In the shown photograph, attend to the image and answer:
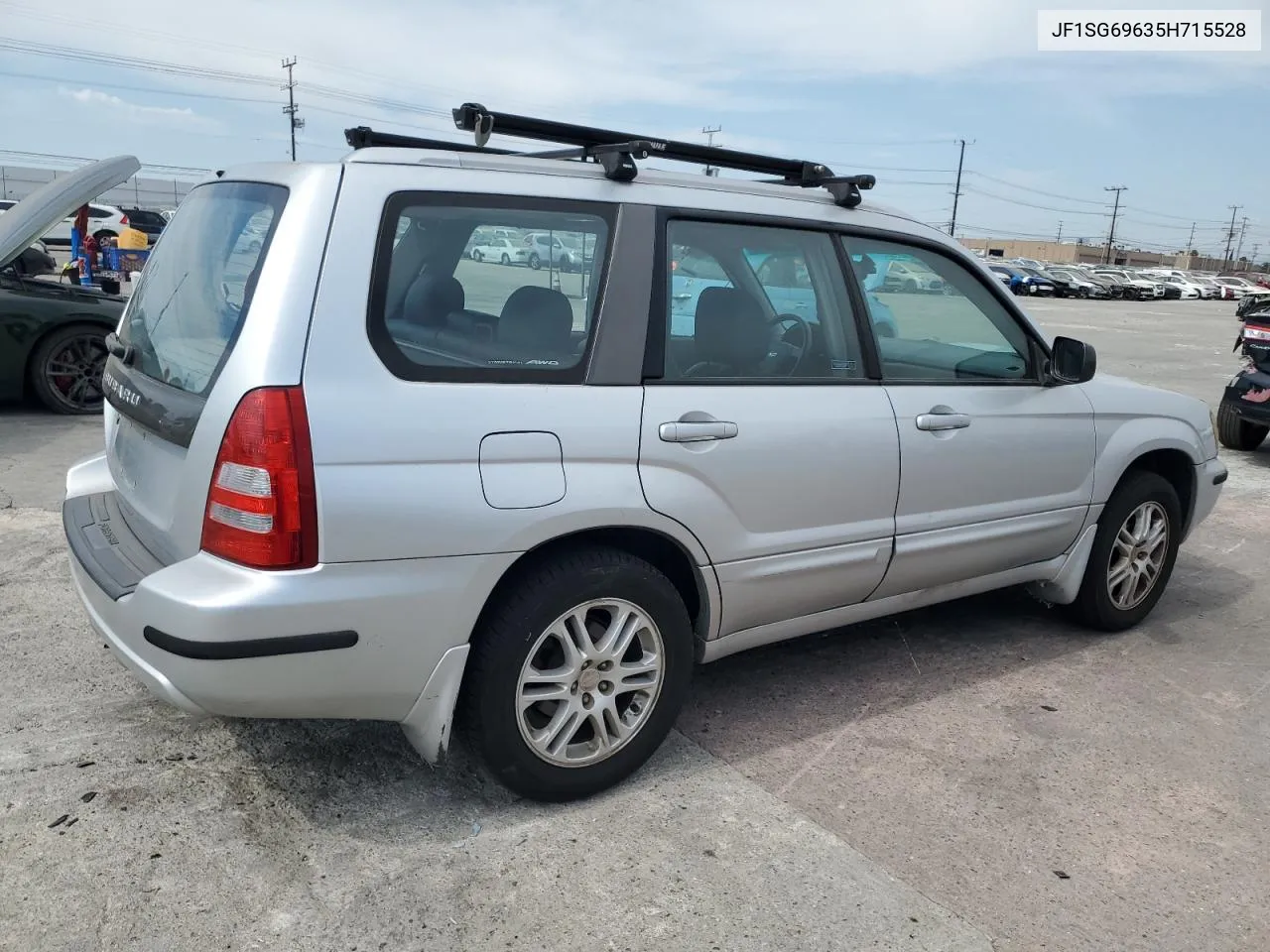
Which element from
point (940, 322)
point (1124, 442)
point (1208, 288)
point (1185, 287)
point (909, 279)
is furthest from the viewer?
point (1208, 288)

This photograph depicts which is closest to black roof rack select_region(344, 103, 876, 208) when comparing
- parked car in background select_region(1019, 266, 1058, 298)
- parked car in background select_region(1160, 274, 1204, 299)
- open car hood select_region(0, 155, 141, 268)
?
open car hood select_region(0, 155, 141, 268)

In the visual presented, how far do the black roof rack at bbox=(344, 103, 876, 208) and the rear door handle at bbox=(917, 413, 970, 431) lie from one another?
0.78m

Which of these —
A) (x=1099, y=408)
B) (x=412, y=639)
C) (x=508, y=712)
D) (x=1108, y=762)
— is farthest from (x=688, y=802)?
(x=1099, y=408)

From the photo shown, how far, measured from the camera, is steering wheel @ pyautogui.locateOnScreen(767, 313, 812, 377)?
326 cm

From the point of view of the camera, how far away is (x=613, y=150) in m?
2.96

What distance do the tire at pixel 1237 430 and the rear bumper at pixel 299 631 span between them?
830 cm

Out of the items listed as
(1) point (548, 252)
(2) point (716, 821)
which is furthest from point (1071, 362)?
(2) point (716, 821)

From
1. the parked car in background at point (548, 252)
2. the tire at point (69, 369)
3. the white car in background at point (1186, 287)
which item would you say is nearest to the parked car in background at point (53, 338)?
the tire at point (69, 369)

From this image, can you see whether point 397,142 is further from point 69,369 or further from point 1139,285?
point 1139,285

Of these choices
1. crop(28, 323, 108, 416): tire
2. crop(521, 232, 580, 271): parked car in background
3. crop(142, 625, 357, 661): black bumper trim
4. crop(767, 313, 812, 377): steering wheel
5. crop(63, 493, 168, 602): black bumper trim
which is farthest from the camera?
crop(28, 323, 108, 416): tire

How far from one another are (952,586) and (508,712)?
1.94m

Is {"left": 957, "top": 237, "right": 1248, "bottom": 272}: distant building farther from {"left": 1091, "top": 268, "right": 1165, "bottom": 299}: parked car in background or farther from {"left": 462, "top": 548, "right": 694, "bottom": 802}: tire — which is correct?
{"left": 462, "top": 548, "right": 694, "bottom": 802}: tire

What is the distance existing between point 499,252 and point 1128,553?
3.10 m

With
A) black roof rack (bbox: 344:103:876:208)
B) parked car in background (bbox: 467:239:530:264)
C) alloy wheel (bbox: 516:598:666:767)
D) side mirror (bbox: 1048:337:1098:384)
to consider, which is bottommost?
alloy wheel (bbox: 516:598:666:767)
